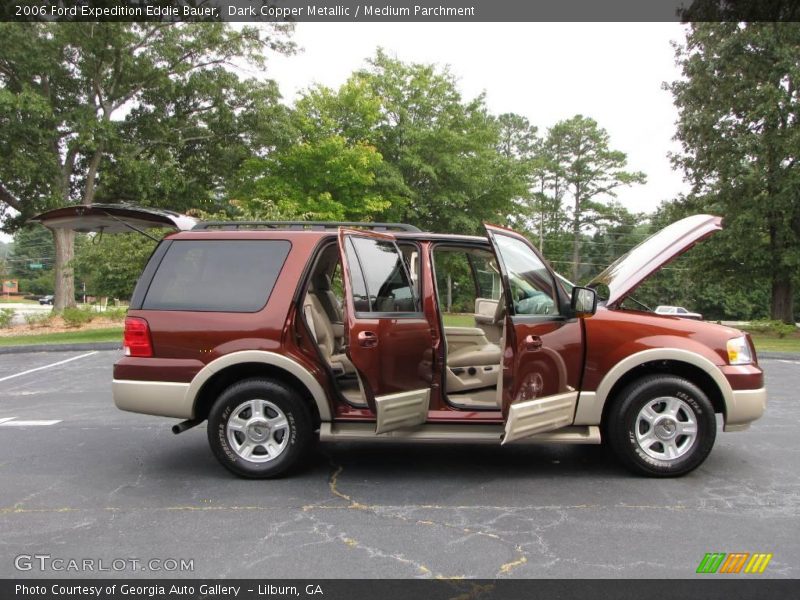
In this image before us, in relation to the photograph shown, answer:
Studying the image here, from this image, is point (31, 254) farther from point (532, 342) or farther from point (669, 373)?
point (669, 373)

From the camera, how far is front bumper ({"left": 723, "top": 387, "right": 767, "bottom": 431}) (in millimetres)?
4684

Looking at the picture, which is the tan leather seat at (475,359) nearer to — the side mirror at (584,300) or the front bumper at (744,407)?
the side mirror at (584,300)

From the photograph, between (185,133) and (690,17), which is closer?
(690,17)

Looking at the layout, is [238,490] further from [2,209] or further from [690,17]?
[2,209]

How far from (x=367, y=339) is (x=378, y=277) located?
0.56 m

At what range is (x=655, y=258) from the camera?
4.82 metres

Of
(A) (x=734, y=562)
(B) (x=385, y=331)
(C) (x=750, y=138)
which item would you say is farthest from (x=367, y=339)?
(C) (x=750, y=138)

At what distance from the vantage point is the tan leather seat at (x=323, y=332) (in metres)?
5.17

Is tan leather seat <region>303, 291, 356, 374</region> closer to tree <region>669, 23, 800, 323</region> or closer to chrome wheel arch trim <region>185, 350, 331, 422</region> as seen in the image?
chrome wheel arch trim <region>185, 350, 331, 422</region>

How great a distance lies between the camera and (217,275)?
4.92 m
